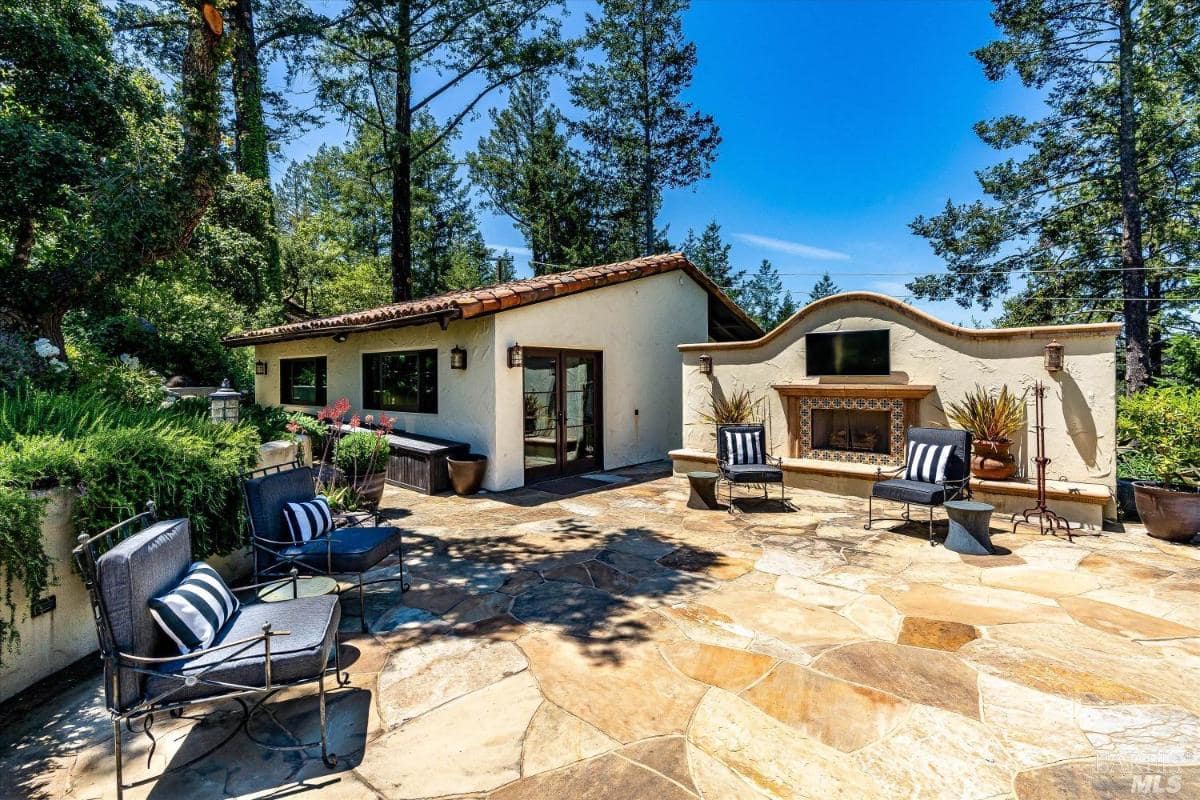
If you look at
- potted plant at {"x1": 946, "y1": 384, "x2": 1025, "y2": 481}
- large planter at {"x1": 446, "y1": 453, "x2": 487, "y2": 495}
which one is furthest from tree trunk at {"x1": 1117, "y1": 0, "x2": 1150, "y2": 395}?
large planter at {"x1": 446, "y1": 453, "x2": 487, "y2": 495}

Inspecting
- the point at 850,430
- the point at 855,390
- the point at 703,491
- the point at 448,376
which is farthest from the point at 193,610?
the point at 850,430

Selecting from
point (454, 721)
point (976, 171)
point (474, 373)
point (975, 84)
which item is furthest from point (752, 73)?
point (454, 721)

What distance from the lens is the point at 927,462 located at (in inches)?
247

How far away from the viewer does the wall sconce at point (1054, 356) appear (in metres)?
6.21

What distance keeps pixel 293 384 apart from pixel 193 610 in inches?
495

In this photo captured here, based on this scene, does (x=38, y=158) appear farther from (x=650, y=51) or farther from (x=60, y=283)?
(x=650, y=51)

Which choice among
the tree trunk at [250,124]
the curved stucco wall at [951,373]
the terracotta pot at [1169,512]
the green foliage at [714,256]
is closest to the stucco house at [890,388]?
the curved stucco wall at [951,373]

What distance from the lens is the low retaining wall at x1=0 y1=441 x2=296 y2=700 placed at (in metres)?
2.92

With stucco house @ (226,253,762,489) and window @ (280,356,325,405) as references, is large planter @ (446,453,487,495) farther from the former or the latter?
window @ (280,356,325,405)

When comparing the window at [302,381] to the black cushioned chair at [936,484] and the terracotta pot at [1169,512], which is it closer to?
the black cushioned chair at [936,484]

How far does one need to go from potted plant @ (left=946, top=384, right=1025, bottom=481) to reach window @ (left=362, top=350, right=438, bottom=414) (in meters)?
8.15

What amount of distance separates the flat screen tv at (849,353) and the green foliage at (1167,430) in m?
2.55

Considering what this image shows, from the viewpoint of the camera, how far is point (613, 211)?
64.6ft

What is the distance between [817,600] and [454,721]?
282cm
